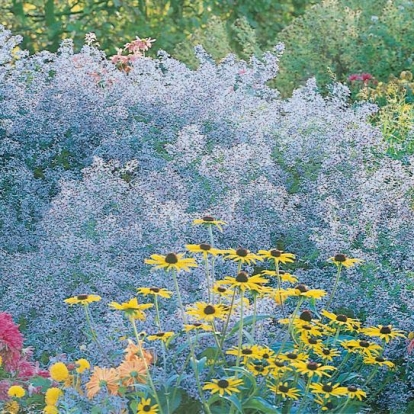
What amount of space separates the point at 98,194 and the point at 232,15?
572 cm

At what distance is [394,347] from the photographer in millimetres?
3297

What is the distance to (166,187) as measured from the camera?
394 cm

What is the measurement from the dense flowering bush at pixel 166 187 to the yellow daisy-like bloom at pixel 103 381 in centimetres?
31

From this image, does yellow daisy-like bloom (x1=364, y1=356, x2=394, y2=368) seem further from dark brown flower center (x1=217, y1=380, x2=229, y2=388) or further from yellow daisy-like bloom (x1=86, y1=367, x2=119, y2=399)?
yellow daisy-like bloom (x1=86, y1=367, x2=119, y2=399)

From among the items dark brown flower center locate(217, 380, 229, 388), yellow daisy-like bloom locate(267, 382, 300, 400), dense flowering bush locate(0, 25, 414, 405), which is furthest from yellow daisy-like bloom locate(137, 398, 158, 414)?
dense flowering bush locate(0, 25, 414, 405)

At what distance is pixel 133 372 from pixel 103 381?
3.5 inches

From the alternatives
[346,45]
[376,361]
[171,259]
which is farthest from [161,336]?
[346,45]

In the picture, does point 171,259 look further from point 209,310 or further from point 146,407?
point 146,407

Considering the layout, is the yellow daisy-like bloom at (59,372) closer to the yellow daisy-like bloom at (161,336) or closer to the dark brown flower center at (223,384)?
the yellow daisy-like bloom at (161,336)

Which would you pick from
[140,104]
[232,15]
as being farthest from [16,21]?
[140,104]

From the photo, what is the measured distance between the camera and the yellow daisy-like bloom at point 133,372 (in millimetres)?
2703

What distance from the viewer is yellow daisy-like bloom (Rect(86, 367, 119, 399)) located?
8.85 ft

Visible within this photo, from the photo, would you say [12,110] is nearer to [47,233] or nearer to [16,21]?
[47,233]

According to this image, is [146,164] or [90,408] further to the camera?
[146,164]
